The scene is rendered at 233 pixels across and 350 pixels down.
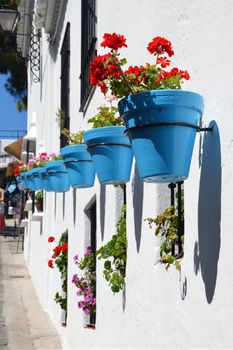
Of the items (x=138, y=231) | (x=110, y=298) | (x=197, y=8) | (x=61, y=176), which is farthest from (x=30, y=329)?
(x=197, y=8)

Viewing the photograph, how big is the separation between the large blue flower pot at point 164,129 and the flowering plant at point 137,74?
0.19m

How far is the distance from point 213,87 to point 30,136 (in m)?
12.4

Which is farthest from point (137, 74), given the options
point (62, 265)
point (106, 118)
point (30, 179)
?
point (30, 179)

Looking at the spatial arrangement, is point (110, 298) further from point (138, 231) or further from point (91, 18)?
point (91, 18)

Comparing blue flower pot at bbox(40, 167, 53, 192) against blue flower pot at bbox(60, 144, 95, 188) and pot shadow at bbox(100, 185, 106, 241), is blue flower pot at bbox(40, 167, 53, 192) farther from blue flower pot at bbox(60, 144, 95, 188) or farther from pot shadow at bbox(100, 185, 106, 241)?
blue flower pot at bbox(60, 144, 95, 188)

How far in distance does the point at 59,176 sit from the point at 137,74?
3516mm

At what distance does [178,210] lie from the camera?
10.5 ft

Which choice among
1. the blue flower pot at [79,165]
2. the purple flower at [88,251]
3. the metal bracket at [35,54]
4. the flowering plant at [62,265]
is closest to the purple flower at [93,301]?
the purple flower at [88,251]

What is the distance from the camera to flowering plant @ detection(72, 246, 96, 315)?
19.6 ft

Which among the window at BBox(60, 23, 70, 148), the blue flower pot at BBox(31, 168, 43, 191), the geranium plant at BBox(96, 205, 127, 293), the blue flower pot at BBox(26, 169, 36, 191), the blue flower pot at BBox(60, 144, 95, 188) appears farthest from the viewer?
the window at BBox(60, 23, 70, 148)

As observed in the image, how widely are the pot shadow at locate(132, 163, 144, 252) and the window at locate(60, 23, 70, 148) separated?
419 cm

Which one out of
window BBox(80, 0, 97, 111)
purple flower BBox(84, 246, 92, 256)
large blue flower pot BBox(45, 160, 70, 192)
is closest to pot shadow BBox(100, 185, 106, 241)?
large blue flower pot BBox(45, 160, 70, 192)

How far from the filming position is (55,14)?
9.73 metres

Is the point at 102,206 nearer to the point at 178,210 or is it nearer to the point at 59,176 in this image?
the point at 59,176
